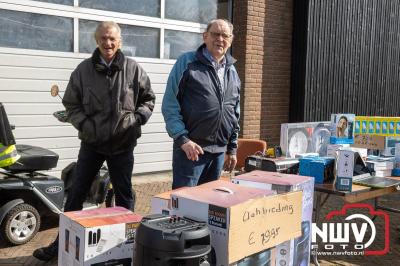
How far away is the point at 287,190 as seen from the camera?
2951mm

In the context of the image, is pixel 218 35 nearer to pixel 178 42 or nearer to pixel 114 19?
pixel 114 19

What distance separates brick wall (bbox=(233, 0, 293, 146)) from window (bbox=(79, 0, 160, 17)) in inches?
65.8

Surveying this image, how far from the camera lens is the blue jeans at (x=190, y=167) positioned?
3.58 meters

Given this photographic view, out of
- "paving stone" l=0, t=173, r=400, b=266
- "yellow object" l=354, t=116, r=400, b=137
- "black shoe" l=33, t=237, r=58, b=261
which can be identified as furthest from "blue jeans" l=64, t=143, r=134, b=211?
"yellow object" l=354, t=116, r=400, b=137

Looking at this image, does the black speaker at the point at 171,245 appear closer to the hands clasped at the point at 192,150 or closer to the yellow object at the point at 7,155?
the hands clasped at the point at 192,150

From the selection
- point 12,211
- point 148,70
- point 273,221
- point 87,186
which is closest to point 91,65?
point 87,186

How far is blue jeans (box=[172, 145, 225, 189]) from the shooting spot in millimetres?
3576

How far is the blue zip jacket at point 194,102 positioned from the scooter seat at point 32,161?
168 cm

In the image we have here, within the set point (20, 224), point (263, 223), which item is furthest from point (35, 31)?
point (263, 223)

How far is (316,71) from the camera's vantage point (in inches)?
372

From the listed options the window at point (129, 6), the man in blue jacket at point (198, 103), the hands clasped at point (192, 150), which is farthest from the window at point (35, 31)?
the hands clasped at point (192, 150)

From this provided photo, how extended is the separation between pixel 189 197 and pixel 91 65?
65.3 inches

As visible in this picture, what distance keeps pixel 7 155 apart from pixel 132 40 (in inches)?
143

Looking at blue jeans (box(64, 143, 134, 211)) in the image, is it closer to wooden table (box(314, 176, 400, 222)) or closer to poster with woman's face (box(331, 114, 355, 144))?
wooden table (box(314, 176, 400, 222))
